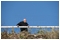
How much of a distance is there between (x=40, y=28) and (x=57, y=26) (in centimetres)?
72

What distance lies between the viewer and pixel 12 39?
9383 millimetres

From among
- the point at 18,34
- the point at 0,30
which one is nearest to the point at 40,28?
the point at 18,34

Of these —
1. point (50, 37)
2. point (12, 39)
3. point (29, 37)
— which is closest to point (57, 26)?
point (50, 37)

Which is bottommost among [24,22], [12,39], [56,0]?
[12,39]

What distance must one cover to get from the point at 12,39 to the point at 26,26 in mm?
767

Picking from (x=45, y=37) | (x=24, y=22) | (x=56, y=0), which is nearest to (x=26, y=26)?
(x=24, y=22)

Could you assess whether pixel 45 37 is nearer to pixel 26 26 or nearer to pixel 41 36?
pixel 41 36

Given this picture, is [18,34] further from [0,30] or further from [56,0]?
[56,0]

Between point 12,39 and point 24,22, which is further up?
point 24,22

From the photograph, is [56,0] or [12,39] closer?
[12,39]

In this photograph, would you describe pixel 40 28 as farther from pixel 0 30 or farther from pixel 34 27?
pixel 0 30

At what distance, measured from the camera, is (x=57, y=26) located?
966 cm

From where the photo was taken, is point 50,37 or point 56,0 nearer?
point 50,37

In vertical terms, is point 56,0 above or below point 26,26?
above
